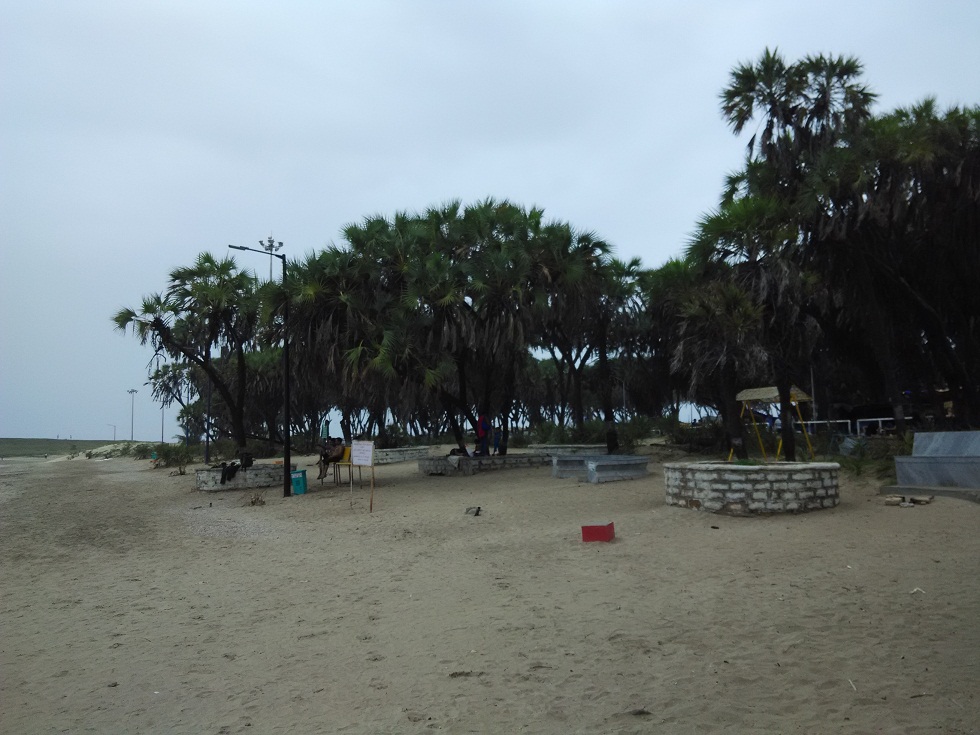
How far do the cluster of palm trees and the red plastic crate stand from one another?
25.5 feet

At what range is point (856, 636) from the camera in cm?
580

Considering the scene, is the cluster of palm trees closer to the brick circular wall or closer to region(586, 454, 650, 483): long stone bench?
region(586, 454, 650, 483): long stone bench

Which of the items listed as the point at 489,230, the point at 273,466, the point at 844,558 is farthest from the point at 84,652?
the point at 489,230

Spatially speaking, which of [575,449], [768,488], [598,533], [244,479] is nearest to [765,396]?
[575,449]

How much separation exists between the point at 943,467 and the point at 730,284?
7.94m

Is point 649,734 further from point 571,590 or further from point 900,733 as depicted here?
point 571,590

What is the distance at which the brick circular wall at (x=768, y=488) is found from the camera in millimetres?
11086

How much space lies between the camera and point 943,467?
11.3 m

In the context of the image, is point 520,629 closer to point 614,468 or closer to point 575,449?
point 614,468

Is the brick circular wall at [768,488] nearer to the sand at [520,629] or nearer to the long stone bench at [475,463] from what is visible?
the sand at [520,629]

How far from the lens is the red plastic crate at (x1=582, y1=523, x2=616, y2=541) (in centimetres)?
1020

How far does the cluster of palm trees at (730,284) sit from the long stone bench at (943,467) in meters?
4.41

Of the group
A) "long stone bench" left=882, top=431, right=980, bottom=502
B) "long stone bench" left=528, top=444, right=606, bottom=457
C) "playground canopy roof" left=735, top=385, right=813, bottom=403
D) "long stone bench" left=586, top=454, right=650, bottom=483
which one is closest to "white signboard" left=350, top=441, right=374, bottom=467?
"long stone bench" left=586, top=454, right=650, bottom=483

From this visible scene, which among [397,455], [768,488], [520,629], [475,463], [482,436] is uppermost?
[482,436]
